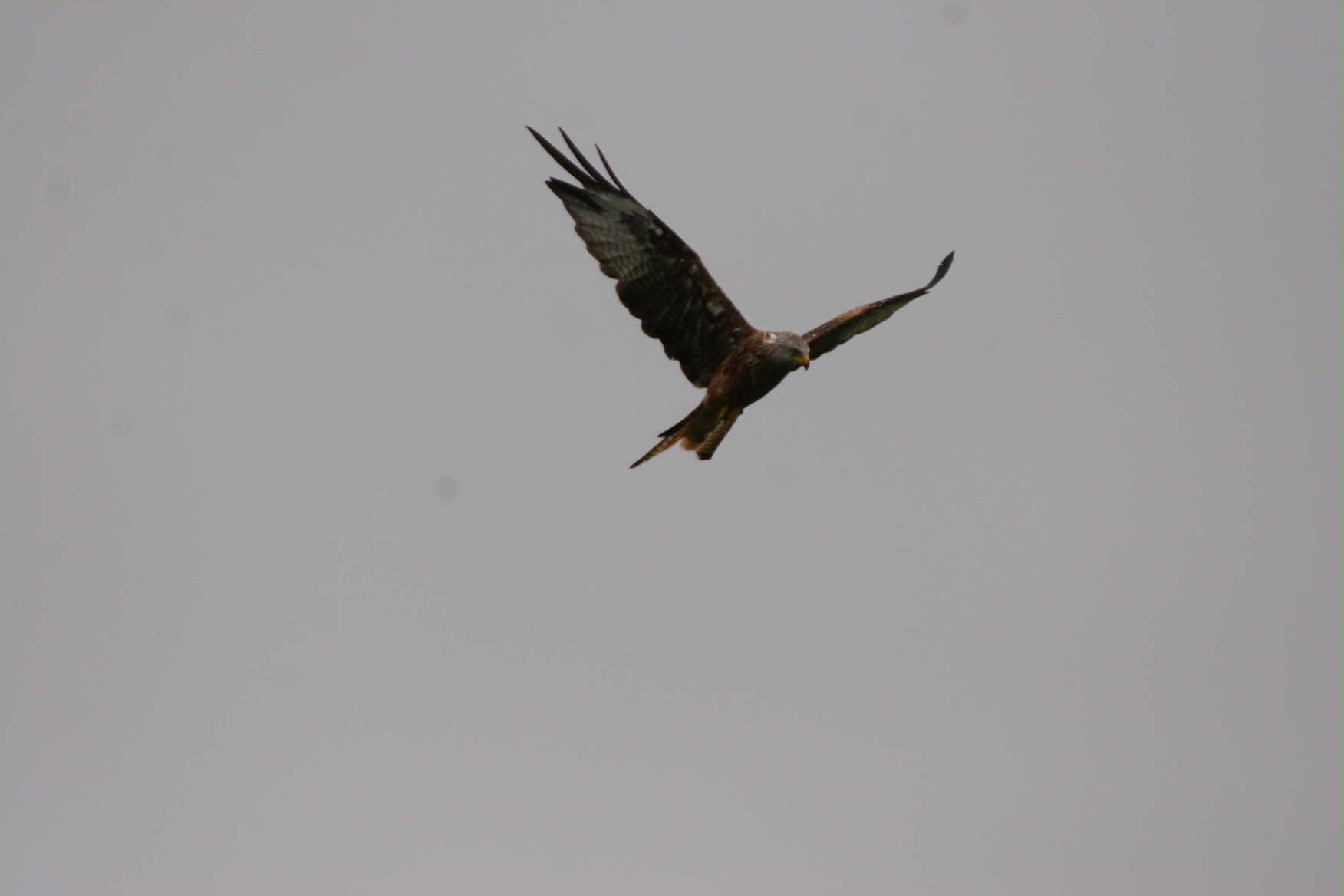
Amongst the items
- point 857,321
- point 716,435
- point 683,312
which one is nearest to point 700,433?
point 716,435

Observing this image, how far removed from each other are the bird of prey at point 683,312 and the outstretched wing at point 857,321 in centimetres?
66

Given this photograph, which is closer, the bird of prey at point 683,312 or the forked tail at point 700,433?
the bird of prey at point 683,312

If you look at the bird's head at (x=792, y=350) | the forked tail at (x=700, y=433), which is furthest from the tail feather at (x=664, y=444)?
the bird's head at (x=792, y=350)

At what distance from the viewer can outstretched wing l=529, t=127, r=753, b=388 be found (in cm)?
989

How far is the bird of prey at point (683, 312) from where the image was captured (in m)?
9.94

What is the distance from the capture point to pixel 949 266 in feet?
37.7

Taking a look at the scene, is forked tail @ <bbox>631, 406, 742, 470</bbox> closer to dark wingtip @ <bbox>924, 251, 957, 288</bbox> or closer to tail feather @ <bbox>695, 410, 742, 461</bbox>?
tail feather @ <bbox>695, 410, 742, 461</bbox>

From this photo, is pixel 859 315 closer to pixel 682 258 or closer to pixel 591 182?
pixel 682 258

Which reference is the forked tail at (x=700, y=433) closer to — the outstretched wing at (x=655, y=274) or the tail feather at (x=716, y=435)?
the tail feather at (x=716, y=435)

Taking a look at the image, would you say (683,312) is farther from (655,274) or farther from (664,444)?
(664,444)

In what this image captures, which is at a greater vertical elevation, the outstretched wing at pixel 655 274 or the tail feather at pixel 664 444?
the outstretched wing at pixel 655 274

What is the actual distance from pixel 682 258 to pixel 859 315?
176 centimetres

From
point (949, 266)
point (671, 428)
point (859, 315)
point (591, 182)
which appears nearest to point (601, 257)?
point (591, 182)

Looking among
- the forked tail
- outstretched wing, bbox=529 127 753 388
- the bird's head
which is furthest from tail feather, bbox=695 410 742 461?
the bird's head
